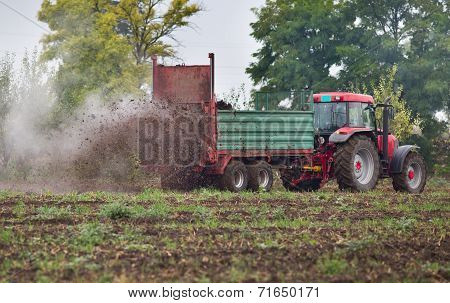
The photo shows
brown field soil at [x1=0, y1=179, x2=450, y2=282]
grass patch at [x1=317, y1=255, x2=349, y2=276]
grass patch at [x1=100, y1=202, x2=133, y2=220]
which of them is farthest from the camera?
grass patch at [x1=100, y1=202, x2=133, y2=220]

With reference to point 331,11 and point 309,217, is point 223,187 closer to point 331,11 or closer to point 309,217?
point 309,217

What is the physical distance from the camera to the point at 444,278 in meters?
9.93

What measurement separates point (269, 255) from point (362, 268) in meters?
1.30

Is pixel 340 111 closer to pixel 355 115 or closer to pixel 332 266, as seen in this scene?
pixel 355 115

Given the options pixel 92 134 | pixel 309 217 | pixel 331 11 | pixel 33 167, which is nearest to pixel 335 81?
pixel 331 11

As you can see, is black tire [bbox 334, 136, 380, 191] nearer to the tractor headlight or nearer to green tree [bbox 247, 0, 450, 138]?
the tractor headlight

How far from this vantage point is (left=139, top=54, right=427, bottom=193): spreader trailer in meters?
22.2

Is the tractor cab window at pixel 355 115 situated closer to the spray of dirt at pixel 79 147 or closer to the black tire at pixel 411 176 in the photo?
the black tire at pixel 411 176

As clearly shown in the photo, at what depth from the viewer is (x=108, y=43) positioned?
42250mm

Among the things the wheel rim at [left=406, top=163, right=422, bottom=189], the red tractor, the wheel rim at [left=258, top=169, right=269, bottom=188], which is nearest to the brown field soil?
the red tractor

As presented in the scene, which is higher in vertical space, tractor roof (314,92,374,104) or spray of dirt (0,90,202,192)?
tractor roof (314,92,374,104)

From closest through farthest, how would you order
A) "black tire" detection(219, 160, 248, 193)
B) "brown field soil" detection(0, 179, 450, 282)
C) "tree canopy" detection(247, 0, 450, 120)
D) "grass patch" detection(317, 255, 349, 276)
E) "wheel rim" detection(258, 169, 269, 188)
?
"brown field soil" detection(0, 179, 450, 282) → "grass patch" detection(317, 255, 349, 276) → "black tire" detection(219, 160, 248, 193) → "wheel rim" detection(258, 169, 269, 188) → "tree canopy" detection(247, 0, 450, 120)

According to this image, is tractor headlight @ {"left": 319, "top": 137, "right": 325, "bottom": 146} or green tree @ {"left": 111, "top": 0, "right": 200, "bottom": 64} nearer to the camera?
tractor headlight @ {"left": 319, "top": 137, "right": 325, "bottom": 146}

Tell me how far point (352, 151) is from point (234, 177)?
340cm
